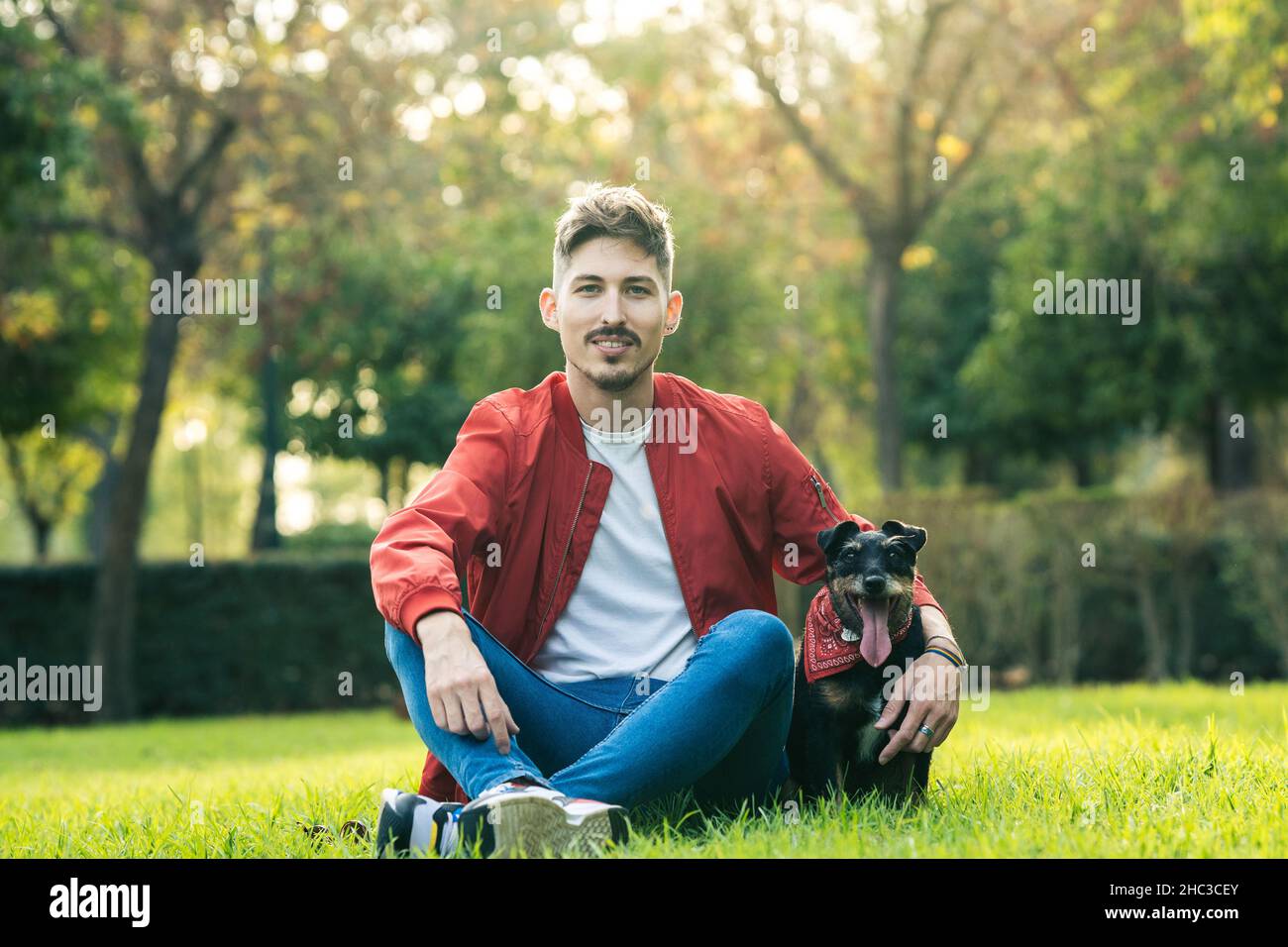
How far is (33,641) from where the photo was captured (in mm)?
16766

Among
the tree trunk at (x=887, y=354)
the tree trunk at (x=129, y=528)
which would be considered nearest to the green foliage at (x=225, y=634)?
the tree trunk at (x=129, y=528)

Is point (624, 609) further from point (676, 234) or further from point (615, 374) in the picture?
point (676, 234)

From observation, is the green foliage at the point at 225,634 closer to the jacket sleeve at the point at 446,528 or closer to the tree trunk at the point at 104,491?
the tree trunk at the point at 104,491

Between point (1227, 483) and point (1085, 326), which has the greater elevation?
point (1085, 326)

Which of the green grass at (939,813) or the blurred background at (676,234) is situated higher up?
the blurred background at (676,234)

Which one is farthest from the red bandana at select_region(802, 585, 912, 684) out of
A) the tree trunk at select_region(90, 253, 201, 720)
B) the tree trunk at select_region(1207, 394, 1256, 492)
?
the tree trunk at select_region(1207, 394, 1256, 492)

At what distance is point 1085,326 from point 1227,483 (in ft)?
12.7

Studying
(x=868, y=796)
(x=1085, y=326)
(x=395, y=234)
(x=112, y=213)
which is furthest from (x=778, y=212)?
(x=868, y=796)

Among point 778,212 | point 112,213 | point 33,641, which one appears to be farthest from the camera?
point 778,212

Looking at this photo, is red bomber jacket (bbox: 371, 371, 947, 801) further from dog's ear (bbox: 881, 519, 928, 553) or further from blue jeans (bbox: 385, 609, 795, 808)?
blue jeans (bbox: 385, 609, 795, 808)

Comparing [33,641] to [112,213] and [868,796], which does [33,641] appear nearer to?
[112,213]

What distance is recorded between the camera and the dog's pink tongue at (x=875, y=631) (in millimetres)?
3834

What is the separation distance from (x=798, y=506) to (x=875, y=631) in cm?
64

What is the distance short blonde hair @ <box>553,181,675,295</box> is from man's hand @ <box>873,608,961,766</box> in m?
1.53
